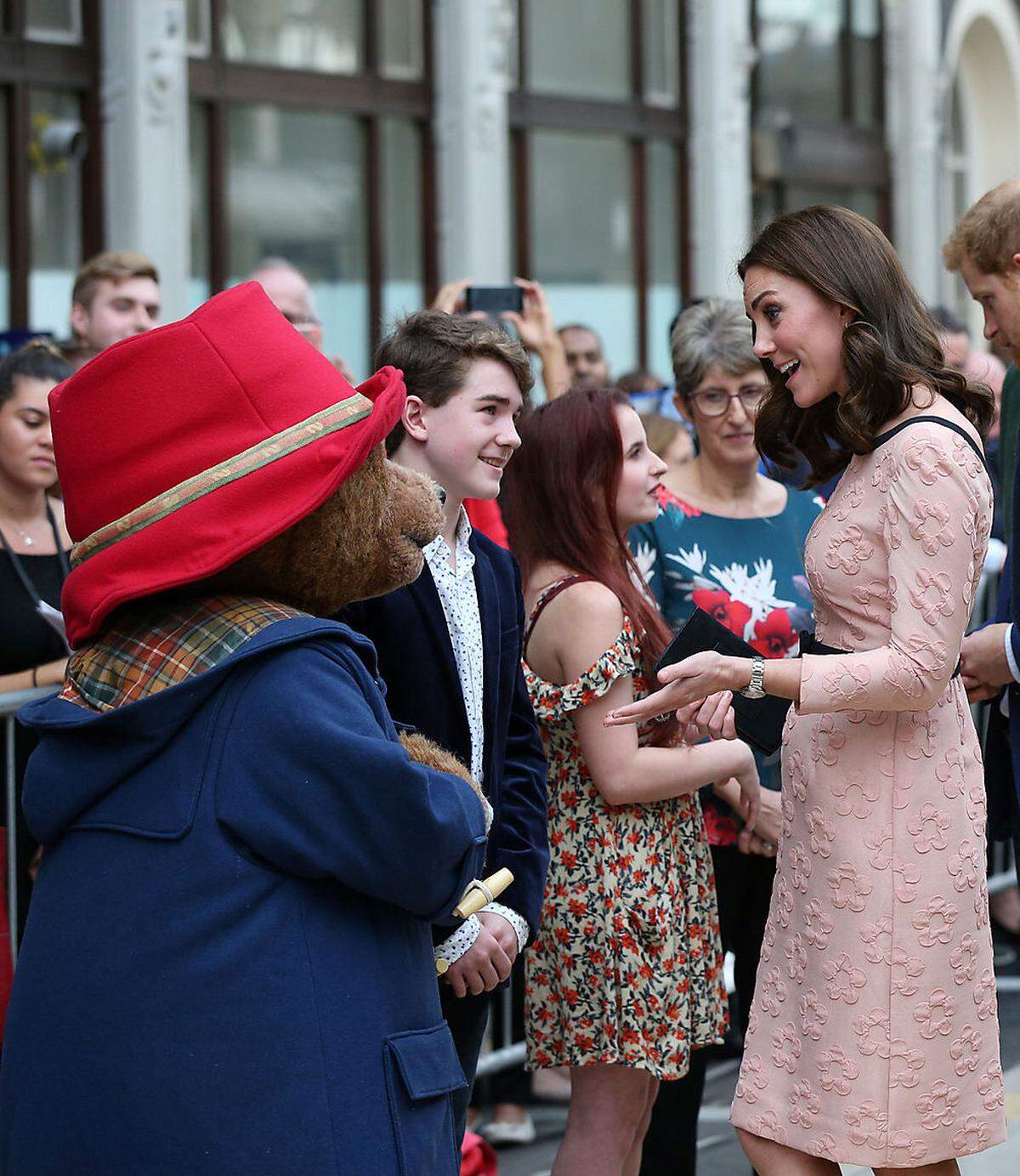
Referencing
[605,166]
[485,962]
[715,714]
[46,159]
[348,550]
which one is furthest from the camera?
[605,166]

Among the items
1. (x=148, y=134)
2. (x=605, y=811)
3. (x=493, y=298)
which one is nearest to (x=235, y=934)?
(x=605, y=811)

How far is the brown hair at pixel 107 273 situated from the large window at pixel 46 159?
13.6 ft

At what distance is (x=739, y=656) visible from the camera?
313 centimetres

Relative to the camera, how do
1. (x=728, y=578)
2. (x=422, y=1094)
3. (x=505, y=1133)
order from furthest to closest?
1. (x=505, y=1133)
2. (x=728, y=578)
3. (x=422, y=1094)

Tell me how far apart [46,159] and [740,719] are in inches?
329

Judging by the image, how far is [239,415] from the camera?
2357 mm

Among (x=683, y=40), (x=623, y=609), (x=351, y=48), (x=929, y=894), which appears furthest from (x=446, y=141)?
(x=929, y=894)

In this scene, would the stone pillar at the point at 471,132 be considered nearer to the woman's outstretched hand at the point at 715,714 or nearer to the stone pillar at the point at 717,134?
the stone pillar at the point at 717,134

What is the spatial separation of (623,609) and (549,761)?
368 millimetres

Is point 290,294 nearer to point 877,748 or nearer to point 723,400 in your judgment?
point 723,400

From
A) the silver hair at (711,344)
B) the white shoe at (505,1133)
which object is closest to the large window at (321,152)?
the silver hair at (711,344)

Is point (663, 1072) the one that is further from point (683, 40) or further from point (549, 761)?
point (683, 40)

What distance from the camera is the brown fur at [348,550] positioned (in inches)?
94.7

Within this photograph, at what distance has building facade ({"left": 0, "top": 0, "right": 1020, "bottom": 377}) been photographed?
10.6 m
